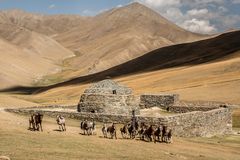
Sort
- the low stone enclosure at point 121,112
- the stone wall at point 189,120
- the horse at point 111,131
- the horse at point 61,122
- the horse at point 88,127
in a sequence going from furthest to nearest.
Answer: the low stone enclosure at point 121,112 < the stone wall at point 189,120 < the horse at point 61,122 < the horse at point 88,127 < the horse at point 111,131

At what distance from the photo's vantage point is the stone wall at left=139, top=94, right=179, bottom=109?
54.8 m

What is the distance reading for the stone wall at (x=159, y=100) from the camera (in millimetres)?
54812

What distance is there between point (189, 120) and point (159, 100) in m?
15.1

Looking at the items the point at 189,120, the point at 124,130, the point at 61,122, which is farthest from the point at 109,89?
the point at 61,122

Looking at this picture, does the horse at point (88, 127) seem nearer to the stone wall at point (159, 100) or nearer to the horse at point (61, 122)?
the horse at point (61, 122)

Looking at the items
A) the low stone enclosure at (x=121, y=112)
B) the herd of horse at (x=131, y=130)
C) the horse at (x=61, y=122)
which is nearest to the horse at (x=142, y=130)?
the herd of horse at (x=131, y=130)

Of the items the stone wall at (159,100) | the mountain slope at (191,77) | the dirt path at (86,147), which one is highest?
the mountain slope at (191,77)

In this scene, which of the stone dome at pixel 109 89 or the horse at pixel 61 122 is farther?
the stone dome at pixel 109 89

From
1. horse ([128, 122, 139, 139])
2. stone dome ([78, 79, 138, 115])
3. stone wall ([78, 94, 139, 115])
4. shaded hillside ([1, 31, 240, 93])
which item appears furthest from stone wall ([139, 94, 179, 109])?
shaded hillside ([1, 31, 240, 93])

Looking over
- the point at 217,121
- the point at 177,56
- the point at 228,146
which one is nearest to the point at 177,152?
the point at 228,146

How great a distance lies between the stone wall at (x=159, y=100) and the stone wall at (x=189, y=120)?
7.80 m

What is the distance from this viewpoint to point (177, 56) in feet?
499

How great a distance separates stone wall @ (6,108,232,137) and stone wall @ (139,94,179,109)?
780 centimetres

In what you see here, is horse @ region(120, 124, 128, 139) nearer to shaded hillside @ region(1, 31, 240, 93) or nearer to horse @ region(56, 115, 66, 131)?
horse @ region(56, 115, 66, 131)
